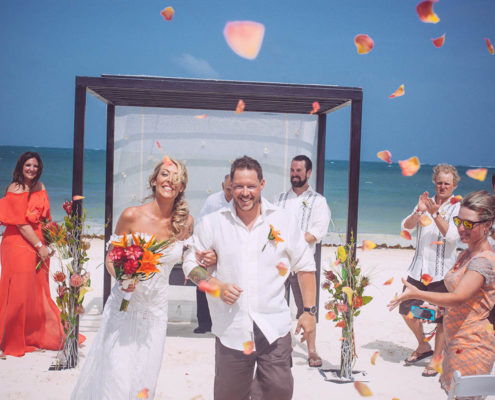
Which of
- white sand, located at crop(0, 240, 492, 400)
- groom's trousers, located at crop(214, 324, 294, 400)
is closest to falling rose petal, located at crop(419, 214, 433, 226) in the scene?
white sand, located at crop(0, 240, 492, 400)

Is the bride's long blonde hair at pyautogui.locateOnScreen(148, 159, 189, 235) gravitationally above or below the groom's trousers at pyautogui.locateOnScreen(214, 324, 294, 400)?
above

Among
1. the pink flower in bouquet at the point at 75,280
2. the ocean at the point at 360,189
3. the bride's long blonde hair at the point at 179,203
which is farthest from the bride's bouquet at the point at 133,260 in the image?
the ocean at the point at 360,189

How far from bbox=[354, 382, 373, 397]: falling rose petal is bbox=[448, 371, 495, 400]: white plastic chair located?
2.56m

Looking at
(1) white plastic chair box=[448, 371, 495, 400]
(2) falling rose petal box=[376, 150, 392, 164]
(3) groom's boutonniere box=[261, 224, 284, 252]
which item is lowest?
(1) white plastic chair box=[448, 371, 495, 400]

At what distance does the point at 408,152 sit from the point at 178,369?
6334 centimetres

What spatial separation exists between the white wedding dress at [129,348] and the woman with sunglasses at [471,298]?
6.10ft

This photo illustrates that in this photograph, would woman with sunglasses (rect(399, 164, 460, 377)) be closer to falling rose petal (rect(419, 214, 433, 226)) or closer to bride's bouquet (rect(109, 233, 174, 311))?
falling rose petal (rect(419, 214, 433, 226))

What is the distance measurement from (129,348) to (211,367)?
1.98 metres

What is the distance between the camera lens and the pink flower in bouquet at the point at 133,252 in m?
3.41

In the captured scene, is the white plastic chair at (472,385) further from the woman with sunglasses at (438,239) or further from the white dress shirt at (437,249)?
the white dress shirt at (437,249)

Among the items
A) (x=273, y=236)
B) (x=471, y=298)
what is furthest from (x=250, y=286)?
(x=471, y=298)

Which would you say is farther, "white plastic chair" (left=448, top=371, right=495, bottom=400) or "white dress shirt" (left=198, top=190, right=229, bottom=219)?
"white dress shirt" (left=198, top=190, right=229, bottom=219)

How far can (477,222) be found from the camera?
9.63ft

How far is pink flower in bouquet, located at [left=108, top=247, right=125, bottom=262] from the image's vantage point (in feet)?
11.2
